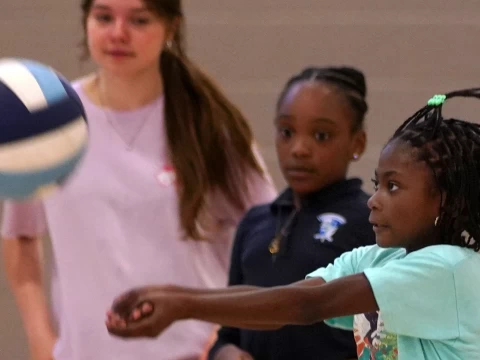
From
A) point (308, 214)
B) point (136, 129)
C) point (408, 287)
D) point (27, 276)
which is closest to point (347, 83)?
point (308, 214)

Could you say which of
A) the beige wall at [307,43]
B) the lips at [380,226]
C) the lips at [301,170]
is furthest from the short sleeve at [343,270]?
the beige wall at [307,43]

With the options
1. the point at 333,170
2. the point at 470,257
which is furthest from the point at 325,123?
the point at 470,257

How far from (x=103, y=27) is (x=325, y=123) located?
56 cm

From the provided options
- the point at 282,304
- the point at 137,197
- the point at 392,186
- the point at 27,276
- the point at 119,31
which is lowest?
the point at 27,276

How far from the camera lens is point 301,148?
1964 millimetres

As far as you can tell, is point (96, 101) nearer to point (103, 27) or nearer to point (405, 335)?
point (103, 27)

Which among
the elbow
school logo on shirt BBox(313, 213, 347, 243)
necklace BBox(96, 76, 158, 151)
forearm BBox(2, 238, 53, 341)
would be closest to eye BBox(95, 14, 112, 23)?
necklace BBox(96, 76, 158, 151)

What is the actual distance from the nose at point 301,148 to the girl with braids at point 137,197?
0.27 m

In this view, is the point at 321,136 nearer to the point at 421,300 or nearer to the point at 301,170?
the point at 301,170

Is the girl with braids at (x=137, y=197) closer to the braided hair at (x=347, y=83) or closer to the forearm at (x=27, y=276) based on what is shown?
the forearm at (x=27, y=276)

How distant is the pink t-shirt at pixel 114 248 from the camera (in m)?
2.11

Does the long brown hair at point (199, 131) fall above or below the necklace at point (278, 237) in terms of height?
above

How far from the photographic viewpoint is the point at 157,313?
1.39 meters

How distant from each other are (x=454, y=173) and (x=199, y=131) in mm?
878
